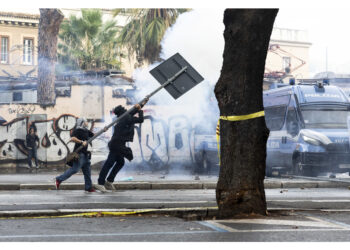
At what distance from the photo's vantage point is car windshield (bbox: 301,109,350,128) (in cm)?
1834

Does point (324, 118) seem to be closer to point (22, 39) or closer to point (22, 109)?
point (22, 109)

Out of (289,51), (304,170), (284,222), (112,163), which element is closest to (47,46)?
(304,170)

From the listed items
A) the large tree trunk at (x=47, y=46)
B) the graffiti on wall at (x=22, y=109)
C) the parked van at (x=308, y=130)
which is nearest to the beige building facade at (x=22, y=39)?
the large tree trunk at (x=47, y=46)

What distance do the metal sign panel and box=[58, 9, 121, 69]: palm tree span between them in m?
25.4

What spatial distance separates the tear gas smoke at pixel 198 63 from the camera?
78.1 ft

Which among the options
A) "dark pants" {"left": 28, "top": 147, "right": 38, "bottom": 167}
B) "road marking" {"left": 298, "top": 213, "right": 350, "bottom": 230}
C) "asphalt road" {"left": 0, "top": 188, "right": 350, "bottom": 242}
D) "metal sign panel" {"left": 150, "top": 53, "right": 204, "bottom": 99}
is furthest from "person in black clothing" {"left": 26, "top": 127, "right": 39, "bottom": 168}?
"road marking" {"left": 298, "top": 213, "right": 350, "bottom": 230}

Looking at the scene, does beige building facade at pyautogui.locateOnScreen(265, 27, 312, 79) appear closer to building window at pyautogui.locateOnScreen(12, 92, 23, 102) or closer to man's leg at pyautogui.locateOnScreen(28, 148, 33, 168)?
building window at pyautogui.locateOnScreen(12, 92, 23, 102)

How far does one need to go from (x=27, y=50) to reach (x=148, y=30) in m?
11.3

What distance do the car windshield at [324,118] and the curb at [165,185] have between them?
10.6ft

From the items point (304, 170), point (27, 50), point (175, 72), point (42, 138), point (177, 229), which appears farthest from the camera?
point (27, 50)

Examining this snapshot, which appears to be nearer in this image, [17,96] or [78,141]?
[78,141]

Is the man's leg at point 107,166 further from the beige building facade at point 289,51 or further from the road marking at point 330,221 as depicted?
the beige building facade at point 289,51

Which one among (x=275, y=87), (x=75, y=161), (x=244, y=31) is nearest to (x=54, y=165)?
(x=275, y=87)

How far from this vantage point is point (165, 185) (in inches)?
575
